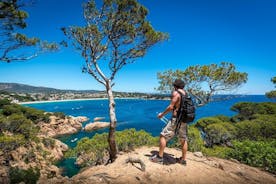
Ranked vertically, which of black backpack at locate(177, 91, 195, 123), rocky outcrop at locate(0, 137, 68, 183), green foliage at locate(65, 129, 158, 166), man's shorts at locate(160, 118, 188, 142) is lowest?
rocky outcrop at locate(0, 137, 68, 183)

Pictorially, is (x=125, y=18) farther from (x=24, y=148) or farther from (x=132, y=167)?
(x=24, y=148)

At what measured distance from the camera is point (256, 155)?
21.4 ft

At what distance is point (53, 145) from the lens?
Answer: 86.4 ft

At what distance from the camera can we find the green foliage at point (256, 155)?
6.15 metres

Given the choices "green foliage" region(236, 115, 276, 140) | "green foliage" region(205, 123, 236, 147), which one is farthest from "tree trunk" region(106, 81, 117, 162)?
"green foliage" region(205, 123, 236, 147)

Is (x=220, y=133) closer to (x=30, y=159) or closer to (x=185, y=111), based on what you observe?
(x=185, y=111)

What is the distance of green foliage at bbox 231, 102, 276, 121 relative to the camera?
2448 centimetres

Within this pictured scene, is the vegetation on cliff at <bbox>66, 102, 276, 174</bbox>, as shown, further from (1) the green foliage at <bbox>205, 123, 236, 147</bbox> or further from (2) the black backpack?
(2) the black backpack

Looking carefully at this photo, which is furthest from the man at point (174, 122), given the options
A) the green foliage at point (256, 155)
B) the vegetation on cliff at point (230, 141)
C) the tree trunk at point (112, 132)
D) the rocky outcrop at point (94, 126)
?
the rocky outcrop at point (94, 126)

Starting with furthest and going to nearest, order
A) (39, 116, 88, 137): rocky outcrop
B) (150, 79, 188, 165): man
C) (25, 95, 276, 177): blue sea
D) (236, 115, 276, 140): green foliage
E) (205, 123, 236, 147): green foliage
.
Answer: (39, 116, 88, 137): rocky outcrop
(25, 95, 276, 177): blue sea
(205, 123, 236, 147): green foliage
(236, 115, 276, 140): green foliage
(150, 79, 188, 165): man

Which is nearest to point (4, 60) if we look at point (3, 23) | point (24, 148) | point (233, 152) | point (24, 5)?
point (3, 23)

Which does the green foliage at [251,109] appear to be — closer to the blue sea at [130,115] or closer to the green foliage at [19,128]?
the blue sea at [130,115]

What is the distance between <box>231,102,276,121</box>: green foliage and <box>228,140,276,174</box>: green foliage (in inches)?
772

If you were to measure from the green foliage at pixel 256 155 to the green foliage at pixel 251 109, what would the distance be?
19.6m
